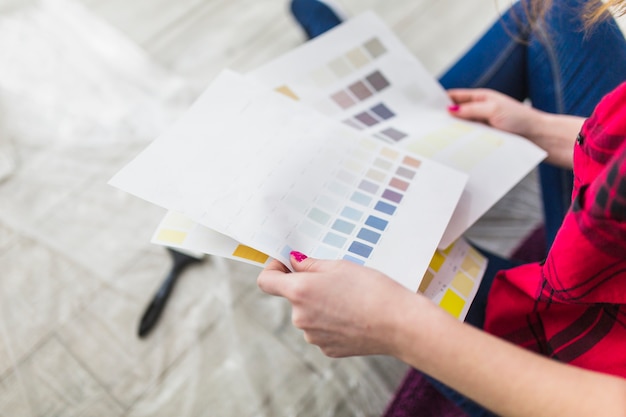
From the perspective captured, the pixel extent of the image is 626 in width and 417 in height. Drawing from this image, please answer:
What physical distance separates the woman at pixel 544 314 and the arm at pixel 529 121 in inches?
6.2

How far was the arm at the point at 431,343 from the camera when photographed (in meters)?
0.36

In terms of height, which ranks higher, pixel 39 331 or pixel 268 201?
pixel 268 201

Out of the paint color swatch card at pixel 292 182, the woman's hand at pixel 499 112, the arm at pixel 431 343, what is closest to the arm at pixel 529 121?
the woman's hand at pixel 499 112

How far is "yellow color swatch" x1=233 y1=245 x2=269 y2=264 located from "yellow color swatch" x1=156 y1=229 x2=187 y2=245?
6cm

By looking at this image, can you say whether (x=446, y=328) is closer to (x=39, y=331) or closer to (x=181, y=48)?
(x=39, y=331)

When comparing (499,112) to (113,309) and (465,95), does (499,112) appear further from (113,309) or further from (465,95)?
(113,309)

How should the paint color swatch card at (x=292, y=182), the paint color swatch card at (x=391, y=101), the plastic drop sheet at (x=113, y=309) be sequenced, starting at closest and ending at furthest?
the paint color swatch card at (x=292, y=182)
the paint color swatch card at (x=391, y=101)
the plastic drop sheet at (x=113, y=309)

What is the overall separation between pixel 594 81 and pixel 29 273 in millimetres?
888

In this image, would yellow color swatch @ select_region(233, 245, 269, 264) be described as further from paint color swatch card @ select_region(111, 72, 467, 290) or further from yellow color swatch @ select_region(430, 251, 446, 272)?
yellow color swatch @ select_region(430, 251, 446, 272)

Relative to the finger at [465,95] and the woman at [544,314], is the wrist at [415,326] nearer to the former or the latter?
the woman at [544,314]

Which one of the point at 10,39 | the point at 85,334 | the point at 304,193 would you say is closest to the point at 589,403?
the point at 304,193

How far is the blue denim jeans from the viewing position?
1.98 ft

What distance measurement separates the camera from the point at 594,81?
0.61 metres

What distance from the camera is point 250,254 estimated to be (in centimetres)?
48
